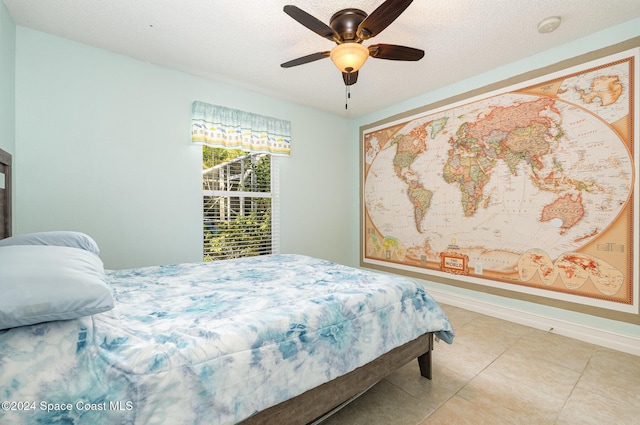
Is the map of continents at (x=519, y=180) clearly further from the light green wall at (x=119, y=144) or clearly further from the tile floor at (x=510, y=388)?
the tile floor at (x=510, y=388)

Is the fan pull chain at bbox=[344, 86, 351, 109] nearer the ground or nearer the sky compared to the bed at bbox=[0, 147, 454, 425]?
nearer the sky

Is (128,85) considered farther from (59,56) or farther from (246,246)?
(246,246)

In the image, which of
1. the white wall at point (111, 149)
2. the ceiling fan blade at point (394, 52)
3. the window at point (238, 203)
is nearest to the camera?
the ceiling fan blade at point (394, 52)

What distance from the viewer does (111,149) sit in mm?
2719

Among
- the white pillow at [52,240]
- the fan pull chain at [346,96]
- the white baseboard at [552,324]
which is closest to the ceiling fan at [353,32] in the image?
the fan pull chain at [346,96]

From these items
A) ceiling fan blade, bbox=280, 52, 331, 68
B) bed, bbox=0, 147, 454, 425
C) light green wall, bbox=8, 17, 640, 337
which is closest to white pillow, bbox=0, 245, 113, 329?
bed, bbox=0, 147, 454, 425

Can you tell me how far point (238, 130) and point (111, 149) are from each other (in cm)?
130

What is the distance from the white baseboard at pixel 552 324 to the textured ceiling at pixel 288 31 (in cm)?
253

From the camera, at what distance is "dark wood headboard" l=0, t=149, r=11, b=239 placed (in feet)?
6.72

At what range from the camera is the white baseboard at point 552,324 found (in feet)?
7.50

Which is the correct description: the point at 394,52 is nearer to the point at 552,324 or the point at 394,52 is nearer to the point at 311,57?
the point at 311,57

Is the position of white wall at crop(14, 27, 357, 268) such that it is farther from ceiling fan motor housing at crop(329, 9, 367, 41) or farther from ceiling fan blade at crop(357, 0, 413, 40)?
ceiling fan blade at crop(357, 0, 413, 40)

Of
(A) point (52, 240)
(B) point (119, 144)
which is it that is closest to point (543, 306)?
(A) point (52, 240)

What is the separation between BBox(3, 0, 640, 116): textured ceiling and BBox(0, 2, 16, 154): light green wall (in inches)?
5.6
